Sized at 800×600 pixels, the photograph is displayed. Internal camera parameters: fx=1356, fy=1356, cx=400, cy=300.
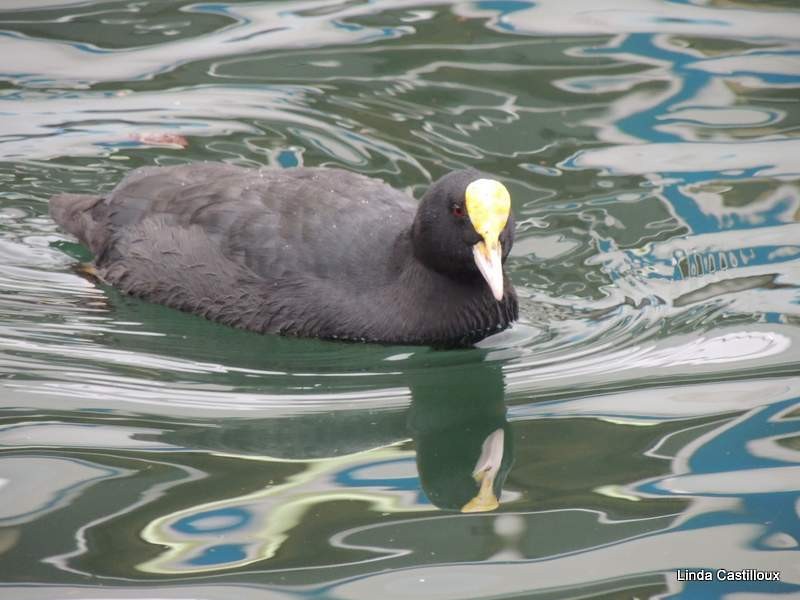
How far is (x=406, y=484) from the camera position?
5.12 metres

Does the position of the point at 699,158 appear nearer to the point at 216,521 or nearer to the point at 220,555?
the point at 216,521

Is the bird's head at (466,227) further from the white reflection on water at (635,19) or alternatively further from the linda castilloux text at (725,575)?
the white reflection on water at (635,19)

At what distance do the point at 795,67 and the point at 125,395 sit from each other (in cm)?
560

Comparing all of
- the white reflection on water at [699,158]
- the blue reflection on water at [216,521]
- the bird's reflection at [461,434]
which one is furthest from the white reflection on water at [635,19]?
the blue reflection on water at [216,521]

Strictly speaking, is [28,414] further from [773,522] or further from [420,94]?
[420,94]

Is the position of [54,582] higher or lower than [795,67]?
lower

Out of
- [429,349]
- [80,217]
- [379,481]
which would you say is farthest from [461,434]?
[80,217]

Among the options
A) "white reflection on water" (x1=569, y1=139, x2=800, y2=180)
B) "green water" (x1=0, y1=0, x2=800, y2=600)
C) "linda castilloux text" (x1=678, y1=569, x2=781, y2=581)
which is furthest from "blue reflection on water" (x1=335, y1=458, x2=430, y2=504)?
"white reflection on water" (x1=569, y1=139, x2=800, y2=180)

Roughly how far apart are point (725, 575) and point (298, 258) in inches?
114

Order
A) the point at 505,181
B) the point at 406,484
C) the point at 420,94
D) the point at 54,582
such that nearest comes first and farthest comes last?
the point at 54,582 → the point at 406,484 → the point at 505,181 → the point at 420,94

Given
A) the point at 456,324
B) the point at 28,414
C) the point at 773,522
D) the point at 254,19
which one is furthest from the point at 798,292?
the point at 254,19

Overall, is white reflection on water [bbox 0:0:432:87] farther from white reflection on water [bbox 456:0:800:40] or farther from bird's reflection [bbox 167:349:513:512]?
bird's reflection [bbox 167:349:513:512]

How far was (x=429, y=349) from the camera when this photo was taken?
6.55 m

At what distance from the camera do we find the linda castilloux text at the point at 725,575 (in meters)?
4.47
